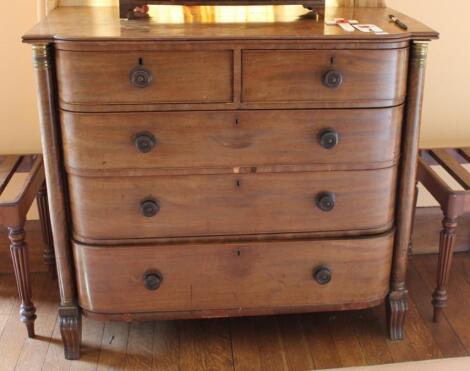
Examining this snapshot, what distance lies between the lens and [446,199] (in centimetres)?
192

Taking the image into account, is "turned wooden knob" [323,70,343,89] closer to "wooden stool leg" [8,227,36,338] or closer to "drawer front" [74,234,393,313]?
"drawer front" [74,234,393,313]

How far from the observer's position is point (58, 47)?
156 cm

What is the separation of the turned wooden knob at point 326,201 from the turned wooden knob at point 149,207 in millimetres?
449

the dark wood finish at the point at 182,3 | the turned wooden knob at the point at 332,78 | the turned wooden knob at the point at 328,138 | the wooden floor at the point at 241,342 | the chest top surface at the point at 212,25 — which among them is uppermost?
the dark wood finish at the point at 182,3

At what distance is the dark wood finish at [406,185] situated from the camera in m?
1.67

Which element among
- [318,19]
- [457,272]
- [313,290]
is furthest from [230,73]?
[457,272]

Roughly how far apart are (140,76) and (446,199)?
3.26 ft

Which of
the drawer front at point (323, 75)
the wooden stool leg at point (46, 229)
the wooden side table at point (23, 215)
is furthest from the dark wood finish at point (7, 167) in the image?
the drawer front at point (323, 75)

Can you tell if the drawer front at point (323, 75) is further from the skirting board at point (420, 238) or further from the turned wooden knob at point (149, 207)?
the skirting board at point (420, 238)

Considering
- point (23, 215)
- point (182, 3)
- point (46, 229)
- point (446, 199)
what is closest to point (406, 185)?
point (446, 199)

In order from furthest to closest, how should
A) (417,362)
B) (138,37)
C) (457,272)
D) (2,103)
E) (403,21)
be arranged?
1. (457,272)
2. (2,103)
3. (417,362)
4. (403,21)
5. (138,37)

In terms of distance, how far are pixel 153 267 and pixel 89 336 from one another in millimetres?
414

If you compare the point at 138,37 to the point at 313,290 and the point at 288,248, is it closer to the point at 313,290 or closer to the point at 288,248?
the point at 288,248

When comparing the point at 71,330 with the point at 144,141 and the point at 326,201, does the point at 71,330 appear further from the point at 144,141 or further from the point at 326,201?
the point at 326,201
